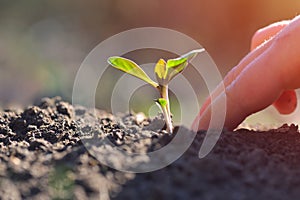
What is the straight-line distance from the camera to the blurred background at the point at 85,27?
3693 mm

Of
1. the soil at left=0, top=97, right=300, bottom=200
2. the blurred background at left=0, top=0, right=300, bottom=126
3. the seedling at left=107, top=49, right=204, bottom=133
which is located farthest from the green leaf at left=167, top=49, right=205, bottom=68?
the blurred background at left=0, top=0, right=300, bottom=126

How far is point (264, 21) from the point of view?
15.0 feet

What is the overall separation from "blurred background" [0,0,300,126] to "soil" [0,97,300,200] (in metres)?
2.48

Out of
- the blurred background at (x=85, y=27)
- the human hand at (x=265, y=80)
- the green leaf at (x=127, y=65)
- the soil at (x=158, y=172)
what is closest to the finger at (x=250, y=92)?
the human hand at (x=265, y=80)

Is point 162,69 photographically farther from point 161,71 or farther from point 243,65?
point 243,65

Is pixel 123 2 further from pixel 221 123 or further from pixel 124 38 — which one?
pixel 221 123

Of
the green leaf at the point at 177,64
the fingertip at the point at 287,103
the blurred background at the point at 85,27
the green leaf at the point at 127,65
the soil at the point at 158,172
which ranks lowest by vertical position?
the soil at the point at 158,172

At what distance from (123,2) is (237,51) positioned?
1120 millimetres

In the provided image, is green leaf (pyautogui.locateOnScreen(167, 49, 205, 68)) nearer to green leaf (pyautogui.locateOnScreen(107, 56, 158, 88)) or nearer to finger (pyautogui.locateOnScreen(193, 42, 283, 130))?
green leaf (pyautogui.locateOnScreen(107, 56, 158, 88))

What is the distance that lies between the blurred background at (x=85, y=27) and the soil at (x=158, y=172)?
2482 mm

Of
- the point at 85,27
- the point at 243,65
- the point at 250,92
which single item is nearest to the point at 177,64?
the point at 250,92

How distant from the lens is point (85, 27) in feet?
14.2

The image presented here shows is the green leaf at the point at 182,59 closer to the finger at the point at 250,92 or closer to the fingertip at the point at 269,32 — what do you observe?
the finger at the point at 250,92

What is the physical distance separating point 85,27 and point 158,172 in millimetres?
3613
